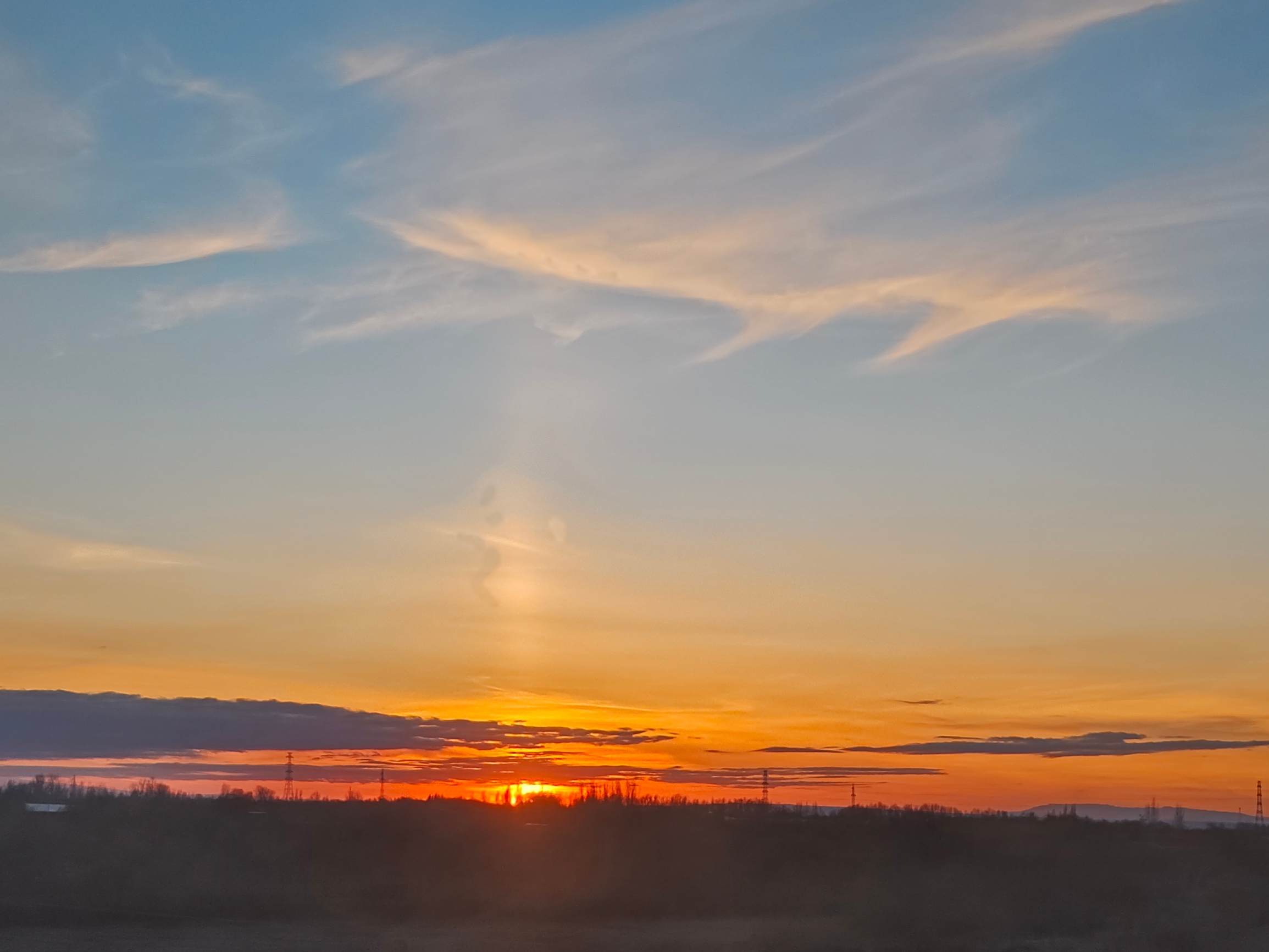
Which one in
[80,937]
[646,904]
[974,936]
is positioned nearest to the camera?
[80,937]

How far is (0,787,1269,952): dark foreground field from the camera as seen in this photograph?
137ft

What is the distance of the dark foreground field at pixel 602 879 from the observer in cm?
4162

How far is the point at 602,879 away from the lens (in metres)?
57.7

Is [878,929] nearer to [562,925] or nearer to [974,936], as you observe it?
[974,936]

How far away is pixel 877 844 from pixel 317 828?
2506 cm

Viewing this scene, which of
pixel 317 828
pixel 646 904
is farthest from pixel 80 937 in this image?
pixel 317 828

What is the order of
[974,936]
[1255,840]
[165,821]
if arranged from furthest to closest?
[1255,840] < [165,821] < [974,936]

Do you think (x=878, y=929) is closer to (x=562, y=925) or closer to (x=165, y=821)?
(x=562, y=925)

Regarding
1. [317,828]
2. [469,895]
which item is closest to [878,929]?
[469,895]

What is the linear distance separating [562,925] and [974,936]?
12544 millimetres

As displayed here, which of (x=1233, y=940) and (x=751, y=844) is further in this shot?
(x=751, y=844)

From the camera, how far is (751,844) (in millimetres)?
63656

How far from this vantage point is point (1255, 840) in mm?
68312

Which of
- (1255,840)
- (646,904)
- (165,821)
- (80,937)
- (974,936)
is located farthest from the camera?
(1255,840)
